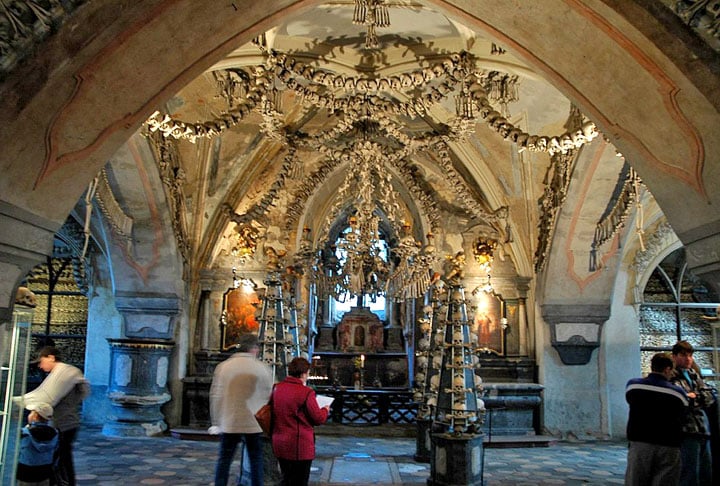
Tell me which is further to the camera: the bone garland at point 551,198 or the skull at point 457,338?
the bone garland at point 551,198

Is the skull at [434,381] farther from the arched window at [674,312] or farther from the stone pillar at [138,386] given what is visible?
the arched window at [674,312]

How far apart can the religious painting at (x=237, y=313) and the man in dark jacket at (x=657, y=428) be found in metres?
7.14

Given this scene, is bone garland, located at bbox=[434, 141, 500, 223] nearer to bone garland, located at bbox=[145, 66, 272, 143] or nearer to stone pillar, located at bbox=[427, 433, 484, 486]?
bone garland, located at bbox=[145, 66, 272, 143]

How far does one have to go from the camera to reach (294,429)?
4.32 metres

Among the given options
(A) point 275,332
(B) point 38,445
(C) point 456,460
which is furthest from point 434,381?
(B) point 38,445

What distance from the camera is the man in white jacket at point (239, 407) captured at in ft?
15.1

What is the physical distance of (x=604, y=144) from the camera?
880 centimetres

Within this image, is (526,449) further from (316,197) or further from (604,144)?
(316,197)

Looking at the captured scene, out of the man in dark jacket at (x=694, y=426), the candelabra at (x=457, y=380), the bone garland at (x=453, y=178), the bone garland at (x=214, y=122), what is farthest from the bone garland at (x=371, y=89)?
the man in dark jacket at (x=694, y=426)

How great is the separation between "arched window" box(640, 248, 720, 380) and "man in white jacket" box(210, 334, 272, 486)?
840 centimetres

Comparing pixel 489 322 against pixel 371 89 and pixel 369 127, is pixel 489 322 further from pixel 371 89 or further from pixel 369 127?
pixel 371 89

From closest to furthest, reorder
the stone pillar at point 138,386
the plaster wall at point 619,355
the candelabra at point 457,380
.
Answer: the candelabra at point 457,380
the stone pillar at point 138,386
the plaster wall at point 619,355

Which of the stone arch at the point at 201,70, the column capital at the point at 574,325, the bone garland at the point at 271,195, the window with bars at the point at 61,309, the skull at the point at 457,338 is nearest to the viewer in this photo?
the stone arch at the point at 201,70

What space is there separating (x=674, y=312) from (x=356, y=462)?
21.0 feet
